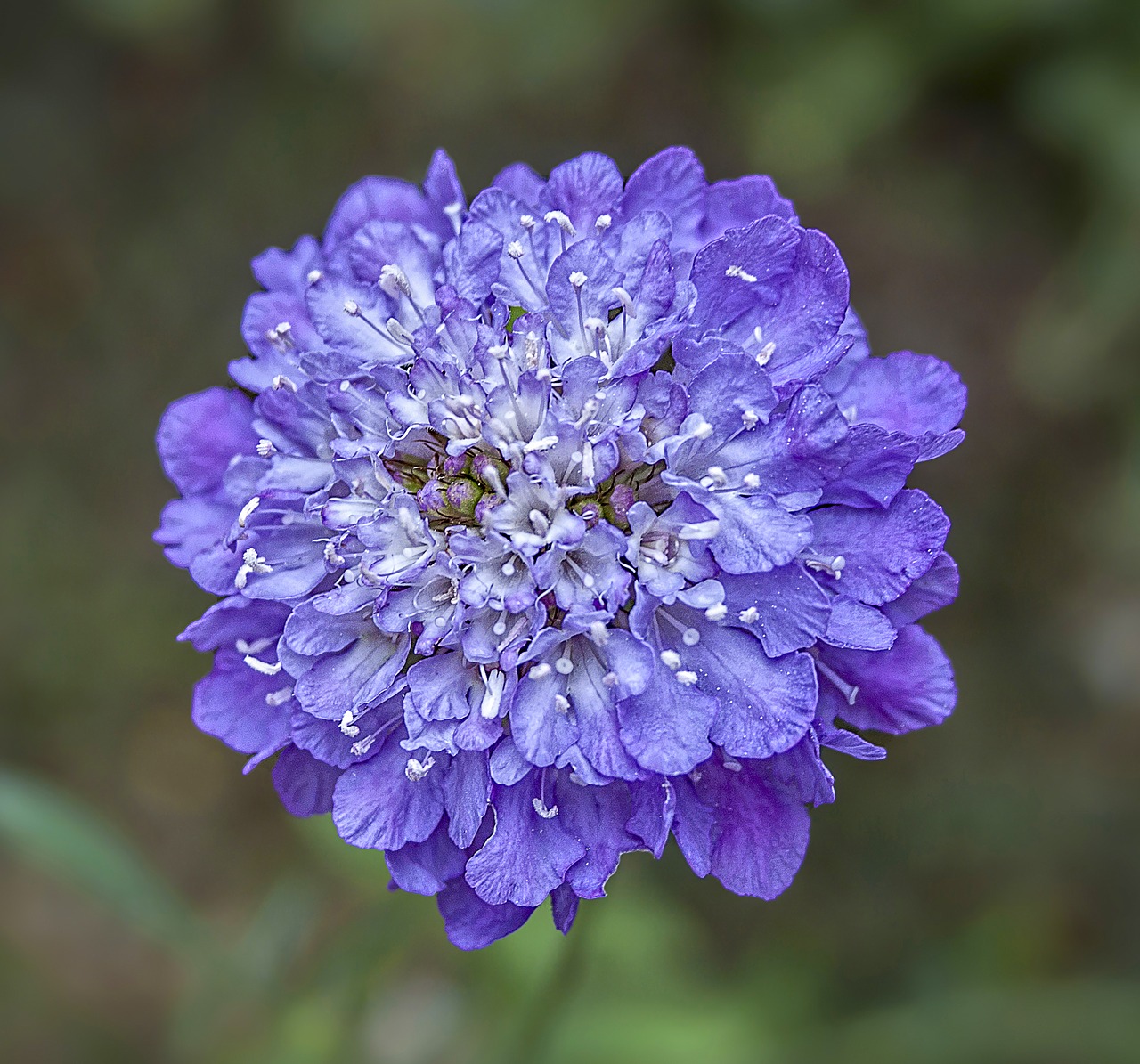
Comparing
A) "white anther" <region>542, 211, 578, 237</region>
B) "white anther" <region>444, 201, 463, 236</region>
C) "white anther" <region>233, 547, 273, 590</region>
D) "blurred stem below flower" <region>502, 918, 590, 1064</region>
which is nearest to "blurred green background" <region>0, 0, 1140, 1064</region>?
"blurred stem below flower" <region>502, 918, 590, 1064</region>

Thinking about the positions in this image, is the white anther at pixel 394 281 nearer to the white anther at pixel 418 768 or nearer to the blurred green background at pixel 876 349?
the white anther at pixel 418 768

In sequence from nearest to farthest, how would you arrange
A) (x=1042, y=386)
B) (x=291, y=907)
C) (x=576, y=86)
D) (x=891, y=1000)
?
(x=291, y=907), (x=891, y=1000), (x=1042, y=386), (x=576, y=86)

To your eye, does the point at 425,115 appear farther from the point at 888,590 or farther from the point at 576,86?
the point at 888,590

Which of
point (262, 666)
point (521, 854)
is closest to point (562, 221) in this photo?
point (262, 666)

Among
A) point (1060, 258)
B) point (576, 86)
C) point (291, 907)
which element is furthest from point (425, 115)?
point (291, 907)

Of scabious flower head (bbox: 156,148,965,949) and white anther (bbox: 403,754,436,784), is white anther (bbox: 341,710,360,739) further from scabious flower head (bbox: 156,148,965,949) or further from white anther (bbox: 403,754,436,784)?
white anther (bbox: 403,754,436,784)

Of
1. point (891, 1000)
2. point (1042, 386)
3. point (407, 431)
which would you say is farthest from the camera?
point (1042, 386)

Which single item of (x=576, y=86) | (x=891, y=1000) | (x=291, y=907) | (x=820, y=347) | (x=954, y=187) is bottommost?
(x=291, y=907)
